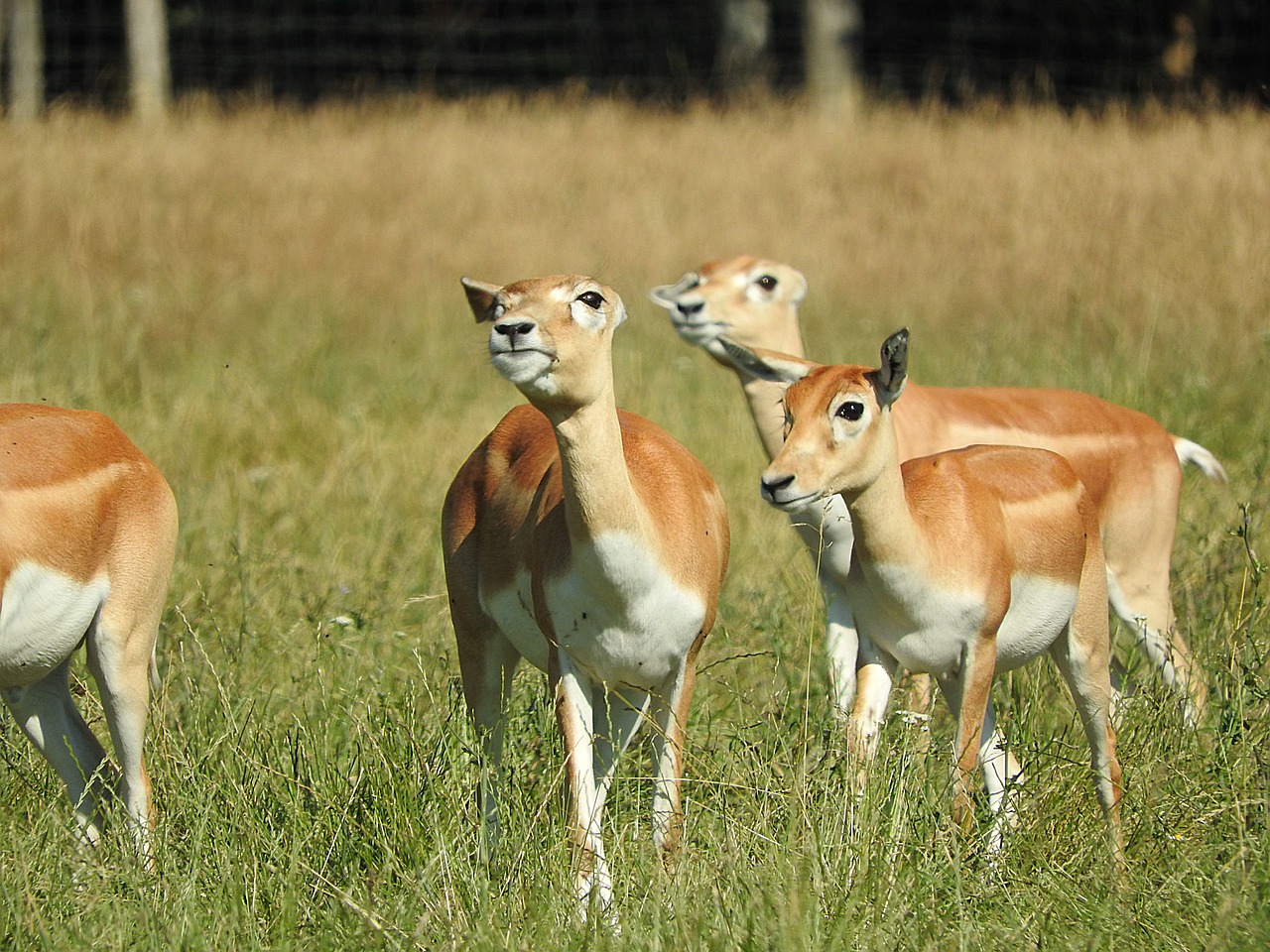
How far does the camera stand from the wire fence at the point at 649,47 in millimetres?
16625

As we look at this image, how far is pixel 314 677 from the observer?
4.77 m

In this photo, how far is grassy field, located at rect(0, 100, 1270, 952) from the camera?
3.35 metres

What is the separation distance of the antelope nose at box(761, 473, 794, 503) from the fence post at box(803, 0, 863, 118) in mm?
11237

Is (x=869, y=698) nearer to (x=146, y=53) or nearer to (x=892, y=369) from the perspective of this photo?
(x=892, y=369)

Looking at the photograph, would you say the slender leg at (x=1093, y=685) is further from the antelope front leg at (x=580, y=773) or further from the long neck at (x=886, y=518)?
the antelope front leg at (x=580, y=773)

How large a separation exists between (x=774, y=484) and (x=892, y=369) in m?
0.43

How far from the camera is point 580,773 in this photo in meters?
3.58

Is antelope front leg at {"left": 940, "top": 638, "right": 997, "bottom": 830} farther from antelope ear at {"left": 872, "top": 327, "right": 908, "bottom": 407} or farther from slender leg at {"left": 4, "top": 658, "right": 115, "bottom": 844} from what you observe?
slender leg at {"left": 4, "top": 658, "right": 115, "bottom": 844}

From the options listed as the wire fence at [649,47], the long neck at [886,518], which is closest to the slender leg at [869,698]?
the long neck at [886,518]

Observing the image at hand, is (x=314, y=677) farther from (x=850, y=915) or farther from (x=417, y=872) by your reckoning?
(x=850, y=915)

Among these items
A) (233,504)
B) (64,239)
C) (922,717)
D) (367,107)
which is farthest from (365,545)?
(367,107)

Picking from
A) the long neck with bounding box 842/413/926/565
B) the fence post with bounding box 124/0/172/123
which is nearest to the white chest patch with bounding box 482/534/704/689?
the long neck with bounding box 842/413/926/565

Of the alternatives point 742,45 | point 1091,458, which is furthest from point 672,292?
point 742,45

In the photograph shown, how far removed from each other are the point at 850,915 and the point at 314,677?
7.23 feet
